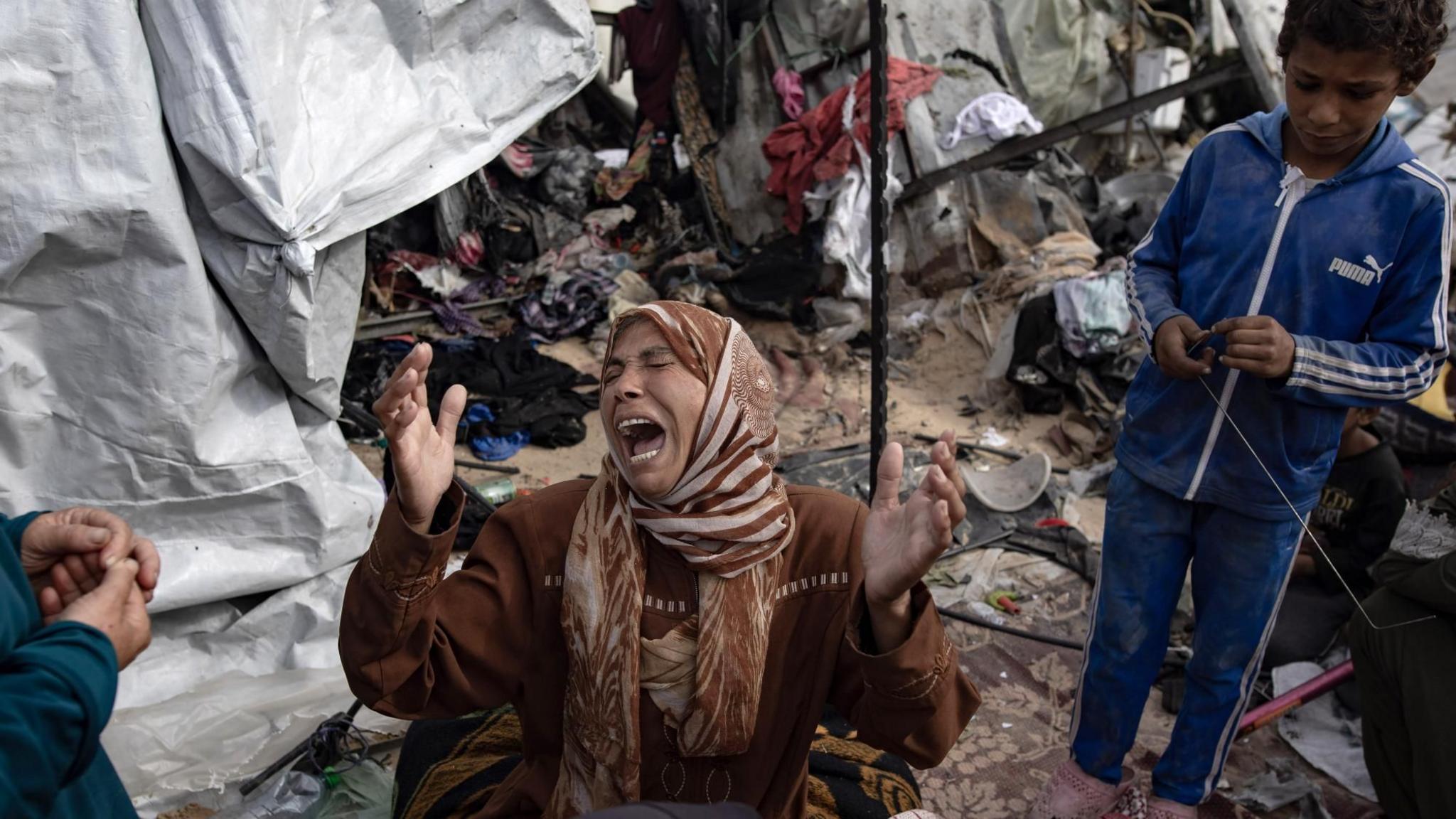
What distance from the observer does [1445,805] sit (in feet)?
8.67

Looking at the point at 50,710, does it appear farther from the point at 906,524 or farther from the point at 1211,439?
the point at 1211,439

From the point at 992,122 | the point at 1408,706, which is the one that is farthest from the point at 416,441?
the point at 992,122

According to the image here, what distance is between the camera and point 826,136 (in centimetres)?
792

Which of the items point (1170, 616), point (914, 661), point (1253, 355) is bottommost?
point (1170, 616)

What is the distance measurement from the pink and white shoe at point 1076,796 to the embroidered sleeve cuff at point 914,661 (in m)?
1.47

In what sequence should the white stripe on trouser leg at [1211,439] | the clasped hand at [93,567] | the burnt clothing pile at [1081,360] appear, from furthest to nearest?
the burnt clothing pile at [1081,360], the white stripe on trouser leg at [1211,439], the clasped hand at [93,567]

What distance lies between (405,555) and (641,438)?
0.48m

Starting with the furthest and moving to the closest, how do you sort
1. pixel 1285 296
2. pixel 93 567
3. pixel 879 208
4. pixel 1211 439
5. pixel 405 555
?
pixel 879 208
pixel 1211 439
pixel 1285 296
pixel 405 555
pixel 93 567

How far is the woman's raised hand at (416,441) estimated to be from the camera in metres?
1.75

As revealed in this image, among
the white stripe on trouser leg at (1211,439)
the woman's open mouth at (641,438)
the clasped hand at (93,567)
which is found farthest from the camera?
the white stripe on trouser leg at (1211,439)

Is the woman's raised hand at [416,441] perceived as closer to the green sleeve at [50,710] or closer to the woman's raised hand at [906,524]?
the green sleeve at [50,710]

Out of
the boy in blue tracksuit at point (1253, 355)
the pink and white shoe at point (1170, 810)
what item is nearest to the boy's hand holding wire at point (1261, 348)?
the boy in blue tracksuit at point (1253, 355)

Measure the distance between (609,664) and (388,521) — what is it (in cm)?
48

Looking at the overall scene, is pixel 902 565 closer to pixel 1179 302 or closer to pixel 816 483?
pixel 1179 302
